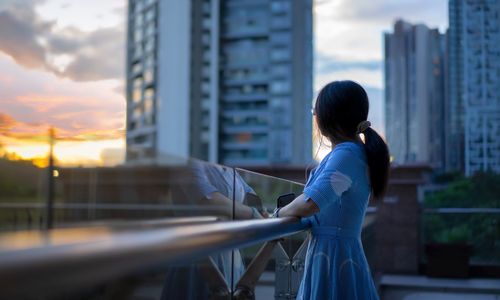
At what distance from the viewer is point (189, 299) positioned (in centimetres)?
120

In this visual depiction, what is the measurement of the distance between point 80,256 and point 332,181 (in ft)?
3.27

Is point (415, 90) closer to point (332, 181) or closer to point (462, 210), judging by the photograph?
point (462, 210)

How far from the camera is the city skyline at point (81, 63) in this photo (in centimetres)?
951

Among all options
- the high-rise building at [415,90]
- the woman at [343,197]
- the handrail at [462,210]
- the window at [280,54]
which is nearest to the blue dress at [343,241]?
the woman at [343,197]

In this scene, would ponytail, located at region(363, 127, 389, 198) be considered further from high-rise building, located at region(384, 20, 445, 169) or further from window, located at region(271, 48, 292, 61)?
window, located at region(271, 48, 292, 61)

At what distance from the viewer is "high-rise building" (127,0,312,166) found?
59.0m

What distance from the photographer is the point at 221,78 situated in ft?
A: 210

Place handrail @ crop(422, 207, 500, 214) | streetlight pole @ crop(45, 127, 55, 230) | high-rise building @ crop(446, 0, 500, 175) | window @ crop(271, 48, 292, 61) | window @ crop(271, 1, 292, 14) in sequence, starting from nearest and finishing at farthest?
streetlight pole @ crop(45, 127, 55, 230) → handrail @ crop(422, 207, 500, 214) → high-rise building @ crop(446, 0, 500, 175) → window @ crop(271, 1, 292, 14) → window @ crop(271, 48, 292, 61)

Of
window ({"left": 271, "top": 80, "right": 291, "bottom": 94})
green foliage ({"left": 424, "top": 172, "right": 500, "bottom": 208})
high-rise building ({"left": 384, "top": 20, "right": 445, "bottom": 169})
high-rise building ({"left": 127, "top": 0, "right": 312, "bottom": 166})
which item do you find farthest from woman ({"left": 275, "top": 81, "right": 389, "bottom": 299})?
window ({"left": 271, "top": 80, "right": 291, "bottom": 94})

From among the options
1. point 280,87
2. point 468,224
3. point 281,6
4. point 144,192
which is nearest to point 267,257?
point 468,224

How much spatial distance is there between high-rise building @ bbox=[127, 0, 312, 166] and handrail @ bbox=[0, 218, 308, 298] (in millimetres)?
56353

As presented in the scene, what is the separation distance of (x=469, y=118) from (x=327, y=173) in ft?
44.2

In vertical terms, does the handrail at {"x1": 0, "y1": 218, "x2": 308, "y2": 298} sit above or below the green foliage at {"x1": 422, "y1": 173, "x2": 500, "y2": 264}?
above

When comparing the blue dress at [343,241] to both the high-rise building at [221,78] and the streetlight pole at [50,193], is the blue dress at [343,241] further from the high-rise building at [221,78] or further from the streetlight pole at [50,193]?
the high-rise building at [221,78]
